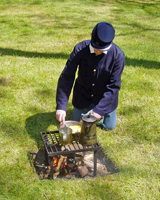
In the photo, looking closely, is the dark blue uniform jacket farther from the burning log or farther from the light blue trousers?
the burning log

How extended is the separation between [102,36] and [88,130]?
0.99 metres

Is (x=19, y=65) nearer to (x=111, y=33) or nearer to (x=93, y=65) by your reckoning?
(x=93, y=65)

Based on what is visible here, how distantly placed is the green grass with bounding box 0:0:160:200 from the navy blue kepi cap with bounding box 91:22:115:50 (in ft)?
4.56

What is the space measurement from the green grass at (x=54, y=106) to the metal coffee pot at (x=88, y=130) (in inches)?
18.4

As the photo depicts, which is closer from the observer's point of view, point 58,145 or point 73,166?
point 58,145

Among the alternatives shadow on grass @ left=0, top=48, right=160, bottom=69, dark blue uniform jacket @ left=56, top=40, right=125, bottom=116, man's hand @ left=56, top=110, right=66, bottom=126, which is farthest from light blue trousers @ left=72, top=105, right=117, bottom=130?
shadow on grass @ left=0, top=48, right=160, bottom=69

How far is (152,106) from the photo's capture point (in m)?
4.26

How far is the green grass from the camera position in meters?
2.68

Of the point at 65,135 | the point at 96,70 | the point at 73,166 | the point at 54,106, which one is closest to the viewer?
the point at 65,135

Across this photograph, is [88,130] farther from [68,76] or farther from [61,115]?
[68,76]

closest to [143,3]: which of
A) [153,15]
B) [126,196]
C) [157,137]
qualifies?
[153,15]

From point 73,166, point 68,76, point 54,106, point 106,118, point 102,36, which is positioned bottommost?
point 73,166

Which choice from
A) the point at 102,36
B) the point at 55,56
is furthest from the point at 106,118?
the point at 55,56

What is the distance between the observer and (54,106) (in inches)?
161
